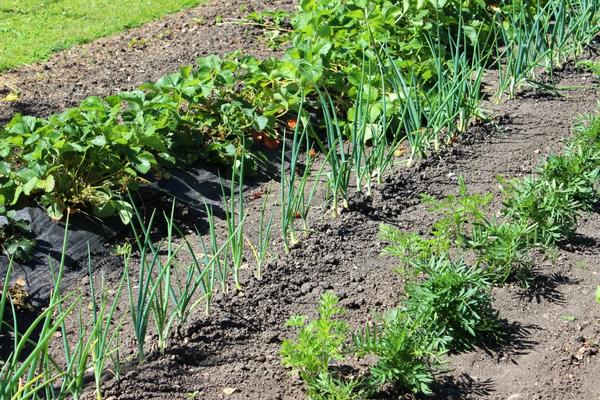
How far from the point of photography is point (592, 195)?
4.29 meters

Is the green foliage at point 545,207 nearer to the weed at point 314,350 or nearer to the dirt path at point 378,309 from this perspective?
the dirt path at point 378,309

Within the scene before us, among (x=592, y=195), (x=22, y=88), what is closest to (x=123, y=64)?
(x=22, y=88)

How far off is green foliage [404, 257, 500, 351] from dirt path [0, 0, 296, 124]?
2.90 m

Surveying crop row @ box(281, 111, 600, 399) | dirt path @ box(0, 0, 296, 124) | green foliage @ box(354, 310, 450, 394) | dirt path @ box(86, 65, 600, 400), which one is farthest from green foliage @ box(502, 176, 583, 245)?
dirt path @ box(0, 0, 296, 124)

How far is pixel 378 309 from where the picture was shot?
3.61 m

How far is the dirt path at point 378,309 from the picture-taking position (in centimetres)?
316

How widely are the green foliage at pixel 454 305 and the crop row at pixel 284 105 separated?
940 mm

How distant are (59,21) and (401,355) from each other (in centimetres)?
486

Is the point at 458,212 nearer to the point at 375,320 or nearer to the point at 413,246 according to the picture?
the point at 413,246

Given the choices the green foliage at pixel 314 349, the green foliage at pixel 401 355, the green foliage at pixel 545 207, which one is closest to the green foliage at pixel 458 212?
the green foliage at pixel 545 207

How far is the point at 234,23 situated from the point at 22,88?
1746mm

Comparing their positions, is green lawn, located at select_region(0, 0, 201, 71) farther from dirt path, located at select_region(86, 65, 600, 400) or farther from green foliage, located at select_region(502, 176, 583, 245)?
green foliage, located at select_region(502, 176, 583, 245)

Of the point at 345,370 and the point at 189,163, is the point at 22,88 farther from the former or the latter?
the point at 345,370

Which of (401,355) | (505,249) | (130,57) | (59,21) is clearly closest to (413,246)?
(505,249)
